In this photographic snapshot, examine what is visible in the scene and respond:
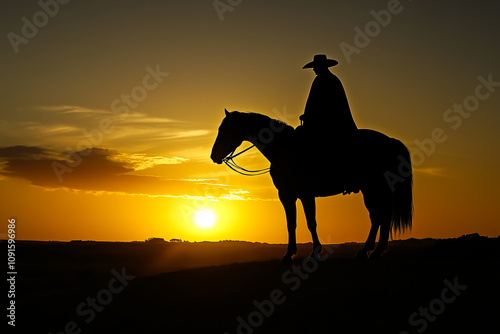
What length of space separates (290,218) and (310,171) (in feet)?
3.79

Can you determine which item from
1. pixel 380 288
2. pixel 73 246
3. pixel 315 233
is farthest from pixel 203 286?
pixel 73 246

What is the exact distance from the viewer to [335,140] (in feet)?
39.1

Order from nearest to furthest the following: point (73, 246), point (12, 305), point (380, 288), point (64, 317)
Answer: point (380, 288), point (64, 317), point (12, 305), point (73, 246)

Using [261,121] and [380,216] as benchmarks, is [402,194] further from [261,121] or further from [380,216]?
Result: [261,121]

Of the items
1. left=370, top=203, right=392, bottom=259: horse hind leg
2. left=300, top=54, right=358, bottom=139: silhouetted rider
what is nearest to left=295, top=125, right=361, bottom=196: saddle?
left=300, top=54, right=358, bottom=139: silhouetted rider

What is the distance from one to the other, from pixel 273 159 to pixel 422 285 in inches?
172

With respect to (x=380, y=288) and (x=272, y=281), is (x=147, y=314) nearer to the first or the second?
(x=272, y=281)

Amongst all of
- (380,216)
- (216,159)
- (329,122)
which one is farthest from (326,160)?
(216,159)

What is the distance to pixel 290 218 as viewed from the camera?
1180 centimetres

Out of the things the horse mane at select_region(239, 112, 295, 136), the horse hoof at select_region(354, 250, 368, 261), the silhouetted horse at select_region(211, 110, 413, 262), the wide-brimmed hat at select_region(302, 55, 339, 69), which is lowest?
the horse hoof at select_region(354, 250, 368, 261)

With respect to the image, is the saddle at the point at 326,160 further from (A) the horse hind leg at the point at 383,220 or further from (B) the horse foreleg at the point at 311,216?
(A) the horse hind leg at the point at 383,220

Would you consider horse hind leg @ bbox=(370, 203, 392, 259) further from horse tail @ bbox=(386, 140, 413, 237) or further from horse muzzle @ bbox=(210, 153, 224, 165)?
horse muzzle @ bbox=(210, 153, 224, 165)

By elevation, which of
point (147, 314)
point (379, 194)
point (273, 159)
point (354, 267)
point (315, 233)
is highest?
point (273, 159)

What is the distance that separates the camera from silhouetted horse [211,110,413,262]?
38.7 ft
